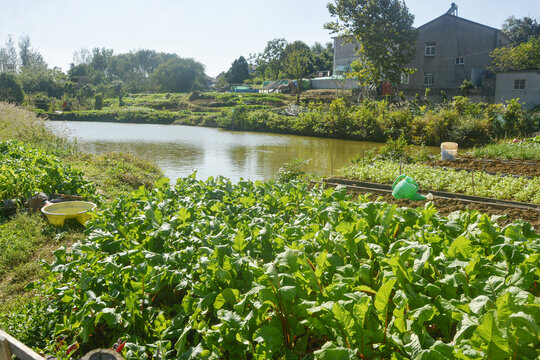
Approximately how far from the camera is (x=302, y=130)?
2295 cm

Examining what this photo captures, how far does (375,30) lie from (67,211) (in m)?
22.5

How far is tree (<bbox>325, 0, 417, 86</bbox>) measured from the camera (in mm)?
23578

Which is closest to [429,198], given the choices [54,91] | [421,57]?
[421,57]

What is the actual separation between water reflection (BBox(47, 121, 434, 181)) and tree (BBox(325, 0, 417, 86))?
22.3ft

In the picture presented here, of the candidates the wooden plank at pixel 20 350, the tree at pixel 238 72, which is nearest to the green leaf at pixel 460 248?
the wooden plank at pixel 20 350

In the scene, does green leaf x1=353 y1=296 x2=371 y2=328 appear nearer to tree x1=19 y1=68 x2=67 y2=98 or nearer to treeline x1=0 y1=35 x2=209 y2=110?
treeline x1=0 y1=35 x2=209 y2=110

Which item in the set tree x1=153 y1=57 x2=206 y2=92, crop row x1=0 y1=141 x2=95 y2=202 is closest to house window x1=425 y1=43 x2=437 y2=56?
crop row x1=0 y1=141 x2=95 y2=202

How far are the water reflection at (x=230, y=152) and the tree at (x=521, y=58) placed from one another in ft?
39.3


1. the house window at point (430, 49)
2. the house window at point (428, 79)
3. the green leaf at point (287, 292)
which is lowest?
the green leaf at point (287, 292)

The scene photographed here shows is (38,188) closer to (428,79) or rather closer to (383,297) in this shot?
(383,297)

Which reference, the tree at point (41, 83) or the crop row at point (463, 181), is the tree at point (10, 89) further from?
the crop row at point (463, 181)

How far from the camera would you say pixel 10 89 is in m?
35.4

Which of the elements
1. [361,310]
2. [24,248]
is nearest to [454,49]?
[24,248]

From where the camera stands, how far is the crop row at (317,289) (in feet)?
5.13
